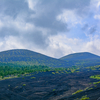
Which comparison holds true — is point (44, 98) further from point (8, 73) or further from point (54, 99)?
point (8, 73)

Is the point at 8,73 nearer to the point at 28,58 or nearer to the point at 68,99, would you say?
the point at 68,99

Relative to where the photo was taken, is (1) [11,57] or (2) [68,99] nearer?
(2) [68,99]

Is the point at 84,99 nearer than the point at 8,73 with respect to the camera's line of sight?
Yes

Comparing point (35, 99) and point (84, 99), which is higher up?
point (84, 99)

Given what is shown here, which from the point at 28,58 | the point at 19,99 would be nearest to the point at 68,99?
the point at 19,99

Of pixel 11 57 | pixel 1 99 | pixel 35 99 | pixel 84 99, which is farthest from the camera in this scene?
pixel 11 57

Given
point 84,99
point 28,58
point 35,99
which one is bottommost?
point 35,99

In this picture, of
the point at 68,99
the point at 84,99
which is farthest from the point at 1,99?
the point at 84,99

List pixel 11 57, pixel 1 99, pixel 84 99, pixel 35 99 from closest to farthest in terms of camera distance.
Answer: pixel 84 99, pixel 1 99, pixel 35 99, pixel 11 57

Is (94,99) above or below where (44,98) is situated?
above
